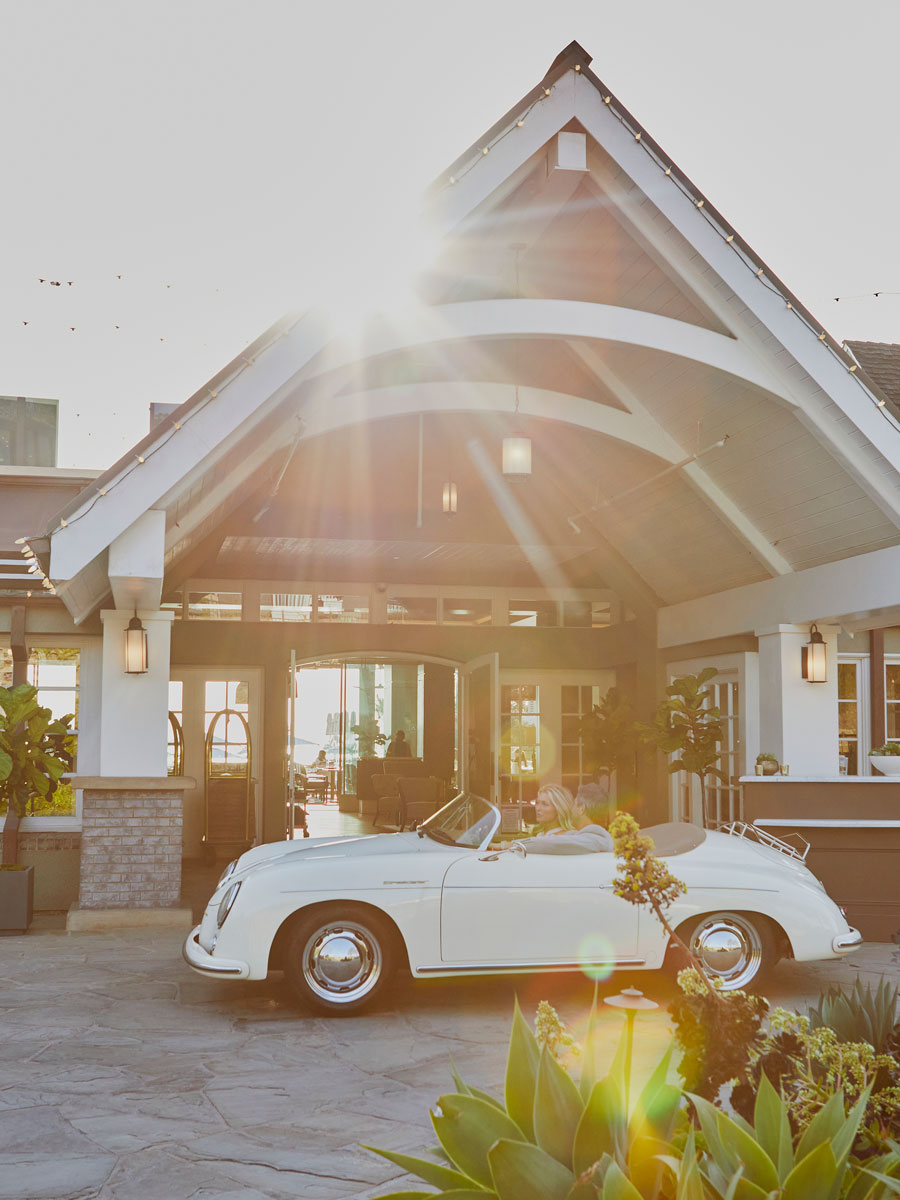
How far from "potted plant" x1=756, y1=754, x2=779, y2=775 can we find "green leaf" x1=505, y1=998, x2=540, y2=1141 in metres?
7.63

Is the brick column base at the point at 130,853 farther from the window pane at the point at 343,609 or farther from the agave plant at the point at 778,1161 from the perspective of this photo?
the agave plant at the point at 778,1161

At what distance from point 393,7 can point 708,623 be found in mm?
6431

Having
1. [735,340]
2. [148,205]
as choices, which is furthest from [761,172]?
[148,205]

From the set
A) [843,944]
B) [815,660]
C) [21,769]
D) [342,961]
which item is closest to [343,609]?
[21,769]

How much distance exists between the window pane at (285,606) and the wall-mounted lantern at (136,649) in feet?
15.4

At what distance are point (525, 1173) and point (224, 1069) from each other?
361 cm

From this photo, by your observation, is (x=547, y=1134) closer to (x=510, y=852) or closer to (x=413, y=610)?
(x=510, y=852)

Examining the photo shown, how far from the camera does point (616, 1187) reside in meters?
1.60

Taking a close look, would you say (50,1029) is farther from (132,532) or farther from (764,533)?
(764,533)

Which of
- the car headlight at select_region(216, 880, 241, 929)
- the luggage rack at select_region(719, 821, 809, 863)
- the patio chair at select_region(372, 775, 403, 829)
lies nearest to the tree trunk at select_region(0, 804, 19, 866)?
the car headlight at select_region(216, 880, 241, 929)

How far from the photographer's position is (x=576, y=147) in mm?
7738

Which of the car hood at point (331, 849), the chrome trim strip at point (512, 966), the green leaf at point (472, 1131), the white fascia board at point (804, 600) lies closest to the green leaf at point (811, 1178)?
the green leaf at point (472, 1131)

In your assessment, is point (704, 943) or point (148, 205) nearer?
point (704, 943)

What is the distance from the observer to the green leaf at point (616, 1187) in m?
1.60
